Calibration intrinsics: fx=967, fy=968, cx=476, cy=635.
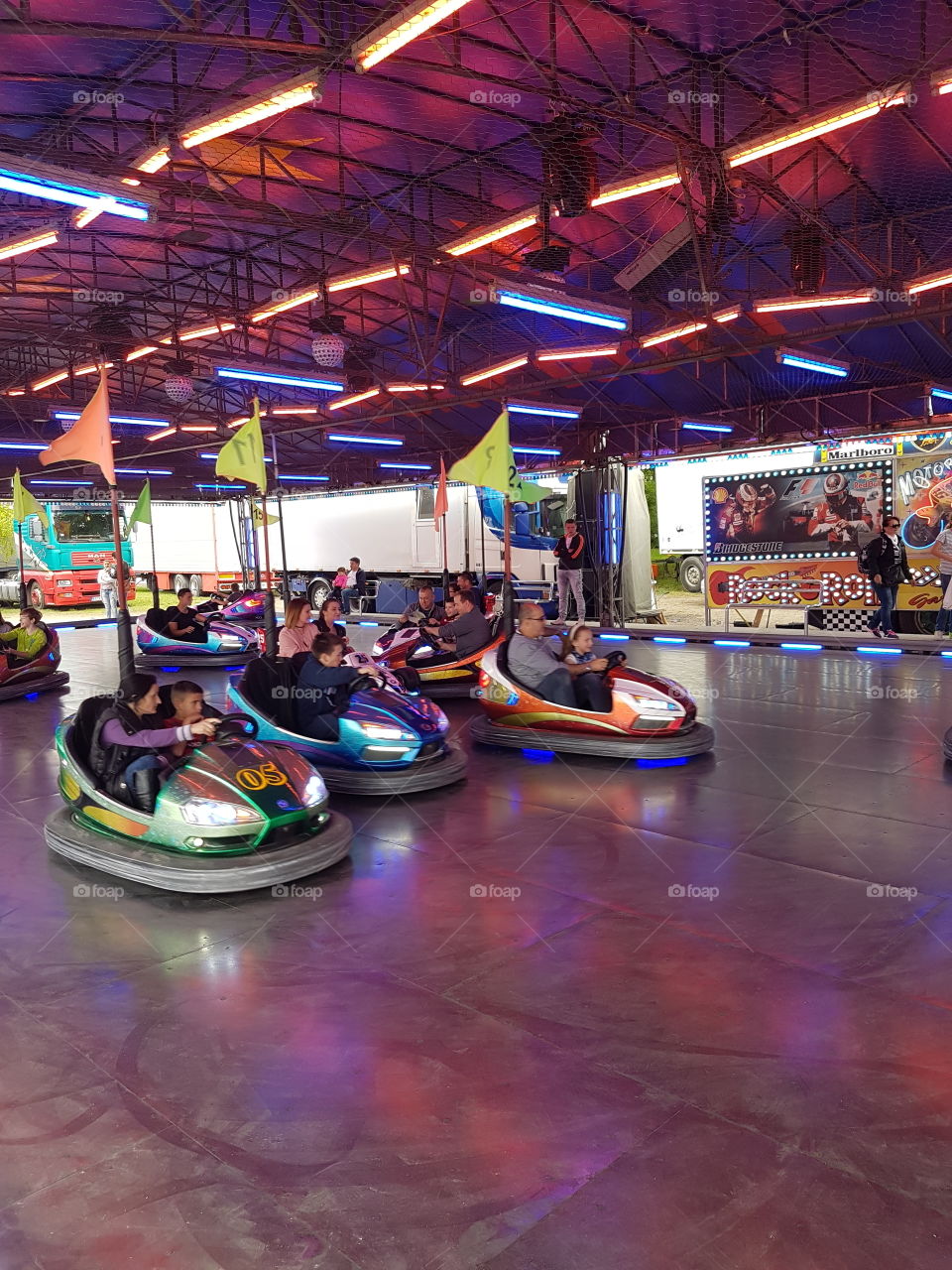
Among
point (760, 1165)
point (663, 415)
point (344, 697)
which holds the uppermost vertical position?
point (663, 415)

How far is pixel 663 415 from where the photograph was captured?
15.7m

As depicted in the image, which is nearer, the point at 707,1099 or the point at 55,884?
the point at 707,1099

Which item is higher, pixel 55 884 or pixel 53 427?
pixel 53 427

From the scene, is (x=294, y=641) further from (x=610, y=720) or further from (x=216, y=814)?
(x=216, y=814)

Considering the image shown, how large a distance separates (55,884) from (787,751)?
402 cm

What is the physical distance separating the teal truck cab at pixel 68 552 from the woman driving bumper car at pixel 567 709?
16.5 metres

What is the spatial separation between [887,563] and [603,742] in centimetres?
646

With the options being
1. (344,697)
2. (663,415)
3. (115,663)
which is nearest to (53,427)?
(115,663)

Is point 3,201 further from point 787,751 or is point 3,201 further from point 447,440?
point 447,440

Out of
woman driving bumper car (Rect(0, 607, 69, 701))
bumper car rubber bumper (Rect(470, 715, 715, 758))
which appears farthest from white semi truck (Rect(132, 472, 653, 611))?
bumper car rubber bumper (Rect(470, 715, 715, 758))

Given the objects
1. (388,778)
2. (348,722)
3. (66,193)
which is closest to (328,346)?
(66,193)

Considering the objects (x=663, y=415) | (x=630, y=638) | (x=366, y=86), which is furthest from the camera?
(x=663, y=415)

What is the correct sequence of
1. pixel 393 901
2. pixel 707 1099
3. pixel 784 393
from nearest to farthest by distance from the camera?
pixel 707 1099 → pixel 393 901 → pixel 784 393

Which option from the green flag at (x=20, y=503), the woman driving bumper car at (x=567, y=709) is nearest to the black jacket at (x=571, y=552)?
the green flag at (x=20, y=503)
